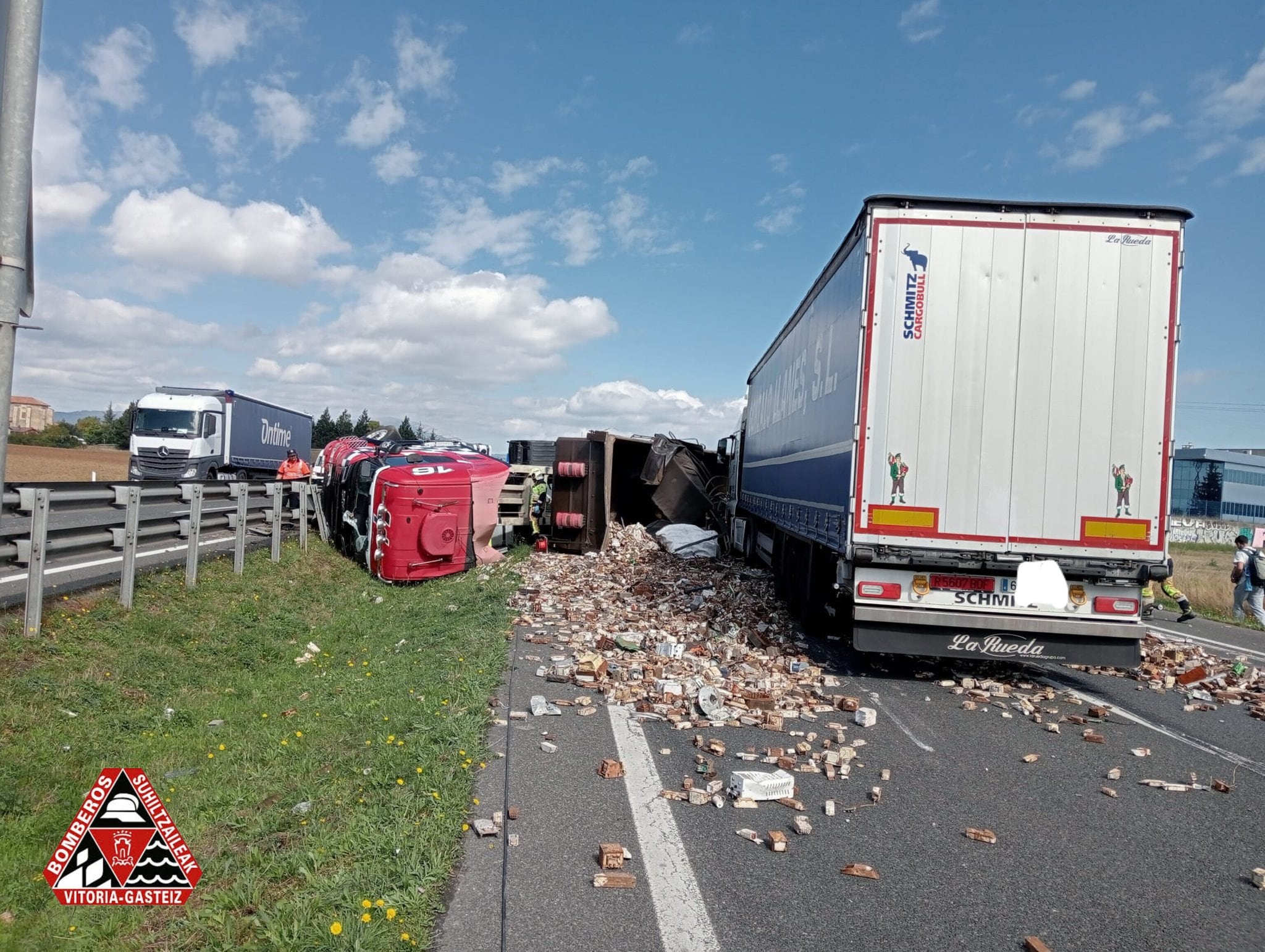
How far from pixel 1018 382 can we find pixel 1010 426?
1.22 ft

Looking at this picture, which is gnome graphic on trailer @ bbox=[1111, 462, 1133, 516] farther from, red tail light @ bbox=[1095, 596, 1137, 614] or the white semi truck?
the white semi truck

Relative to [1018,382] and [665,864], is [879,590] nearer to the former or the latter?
[1018,382]

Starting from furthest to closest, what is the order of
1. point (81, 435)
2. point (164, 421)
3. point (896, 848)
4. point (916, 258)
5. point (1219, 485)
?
point (1219, 485), point (81, 435), point (164, 421), point (916, 258), point (896, 848)

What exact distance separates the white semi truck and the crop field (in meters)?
2.16

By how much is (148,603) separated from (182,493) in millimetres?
1592

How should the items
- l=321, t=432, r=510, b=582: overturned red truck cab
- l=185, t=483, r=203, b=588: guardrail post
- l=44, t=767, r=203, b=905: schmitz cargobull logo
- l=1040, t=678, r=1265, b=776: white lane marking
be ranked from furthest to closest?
l=321, t=432, r=510, b=582: overturned red truck cab → l=185, t=483, r=203, b=588: guardrail post → l=1040, t=678, r=1265, b=776: white lane marking → l=44, t=767, r=203, b=905: schmitz cargobull logo

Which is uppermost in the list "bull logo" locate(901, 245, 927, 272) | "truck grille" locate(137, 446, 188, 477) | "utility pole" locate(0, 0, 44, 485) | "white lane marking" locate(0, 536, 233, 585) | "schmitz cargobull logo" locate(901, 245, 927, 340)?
"bull logo" locate(901, 245, 927, 272)

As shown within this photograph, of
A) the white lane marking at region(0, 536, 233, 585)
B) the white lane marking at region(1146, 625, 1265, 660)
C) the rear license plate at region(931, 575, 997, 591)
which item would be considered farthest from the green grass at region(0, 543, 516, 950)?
the white lane marking at region(1146, 625, 1265, 660)

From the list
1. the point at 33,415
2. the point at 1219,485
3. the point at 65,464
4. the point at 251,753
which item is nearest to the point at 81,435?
the point at 33,415

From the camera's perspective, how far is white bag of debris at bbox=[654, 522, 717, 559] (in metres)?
17.0

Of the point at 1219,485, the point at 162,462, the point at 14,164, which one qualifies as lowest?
the point at 162,462

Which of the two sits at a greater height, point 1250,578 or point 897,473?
point 897,473

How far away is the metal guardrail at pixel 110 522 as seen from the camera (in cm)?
603

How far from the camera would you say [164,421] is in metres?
27.0
